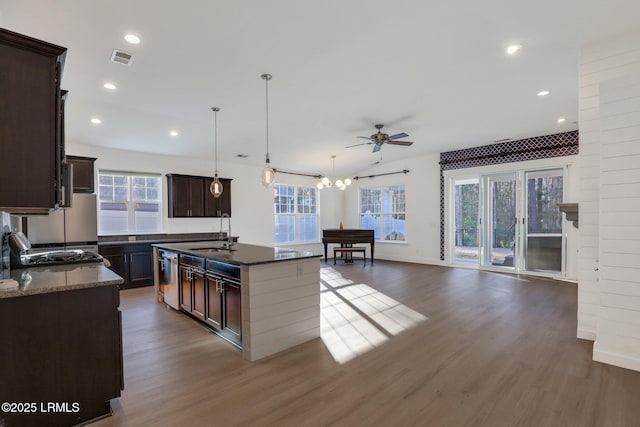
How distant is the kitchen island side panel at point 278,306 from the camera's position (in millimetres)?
2686

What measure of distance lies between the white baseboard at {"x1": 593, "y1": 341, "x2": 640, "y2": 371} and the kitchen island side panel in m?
2.47

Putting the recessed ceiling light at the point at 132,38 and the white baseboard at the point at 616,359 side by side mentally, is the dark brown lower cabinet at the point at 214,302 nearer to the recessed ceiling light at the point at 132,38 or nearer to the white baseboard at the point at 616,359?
the recessed ceiling light at the point at 132,38

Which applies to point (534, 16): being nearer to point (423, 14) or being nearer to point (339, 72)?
point (423, 14)

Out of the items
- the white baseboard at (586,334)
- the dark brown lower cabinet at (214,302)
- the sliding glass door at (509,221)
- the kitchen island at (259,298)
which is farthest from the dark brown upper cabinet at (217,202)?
the white baseboard at (586,334)

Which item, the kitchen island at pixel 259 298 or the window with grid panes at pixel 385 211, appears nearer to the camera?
the kitchen island at pixel 259 298

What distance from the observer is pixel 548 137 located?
6.03 metres

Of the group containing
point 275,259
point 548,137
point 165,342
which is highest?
point 548,137

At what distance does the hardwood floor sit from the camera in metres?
1.92

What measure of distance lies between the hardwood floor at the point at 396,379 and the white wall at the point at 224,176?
10.4ft

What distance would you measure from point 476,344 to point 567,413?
105 cm

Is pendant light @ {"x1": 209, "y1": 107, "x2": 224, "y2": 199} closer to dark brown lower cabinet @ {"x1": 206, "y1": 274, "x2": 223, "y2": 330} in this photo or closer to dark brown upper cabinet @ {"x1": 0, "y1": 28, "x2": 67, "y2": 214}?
dark brown lower cabinet @ {"x1": 206, "y1": 274, "x2": 223, "y2": 330}

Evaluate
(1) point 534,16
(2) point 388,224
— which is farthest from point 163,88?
(2) point 388,224

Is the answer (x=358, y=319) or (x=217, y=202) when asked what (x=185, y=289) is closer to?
(x=358, y=319)

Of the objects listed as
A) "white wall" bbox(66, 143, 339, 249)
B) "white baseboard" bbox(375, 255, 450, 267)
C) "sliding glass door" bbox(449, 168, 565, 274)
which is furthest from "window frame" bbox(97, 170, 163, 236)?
"sliding glass door" bbox(449, 168, 565, 274)
